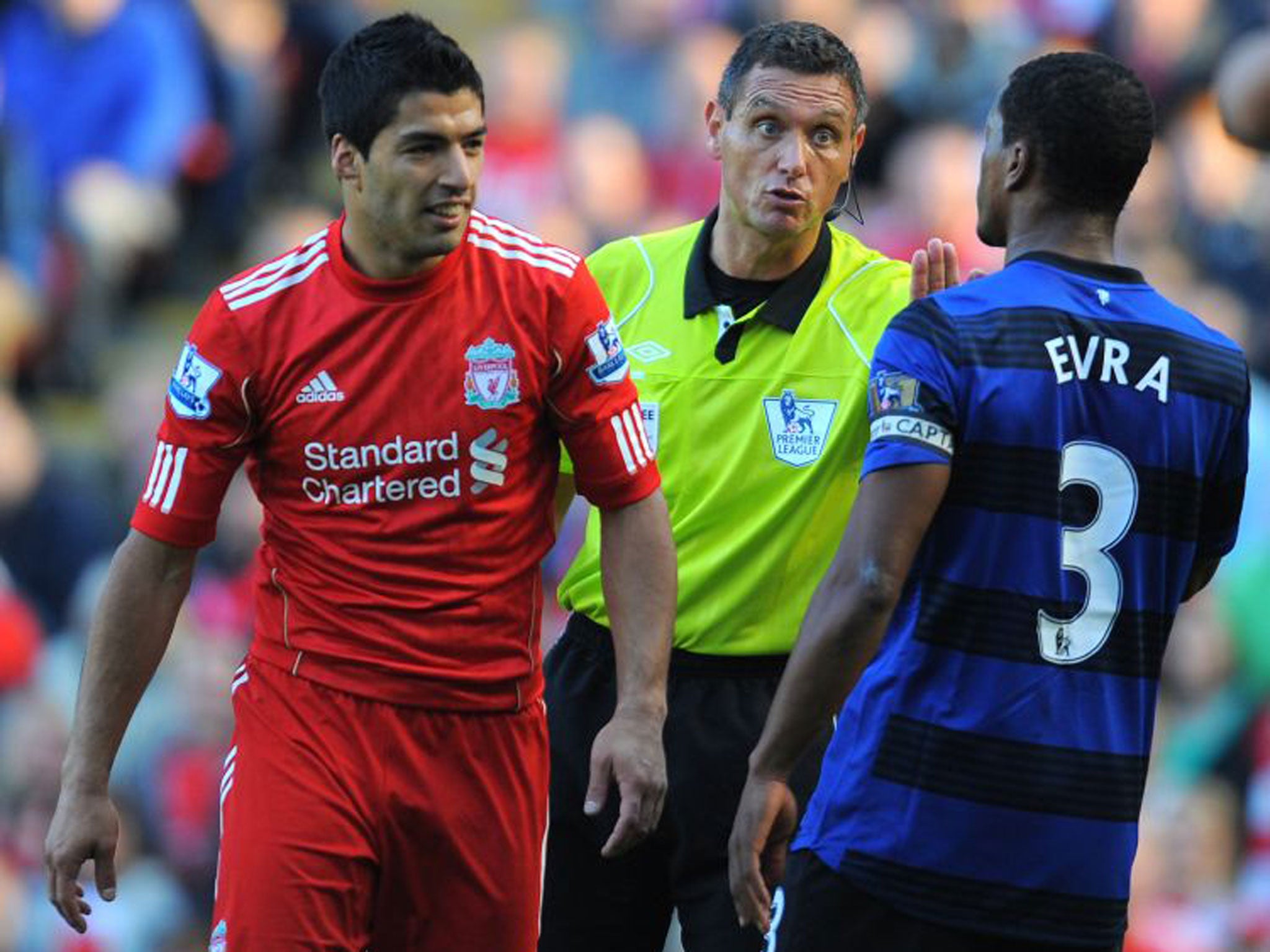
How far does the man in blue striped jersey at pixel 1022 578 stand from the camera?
11.8ft

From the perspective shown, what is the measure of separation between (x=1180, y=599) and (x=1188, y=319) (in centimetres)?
47

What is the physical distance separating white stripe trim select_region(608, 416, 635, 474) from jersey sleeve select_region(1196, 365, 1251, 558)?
1.09m

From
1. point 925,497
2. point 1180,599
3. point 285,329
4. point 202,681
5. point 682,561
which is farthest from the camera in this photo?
point 202,681

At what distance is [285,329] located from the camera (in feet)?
14.1

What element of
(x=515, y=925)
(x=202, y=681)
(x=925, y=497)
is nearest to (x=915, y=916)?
(x=925, y=497)

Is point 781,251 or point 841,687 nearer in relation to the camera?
point 841,687

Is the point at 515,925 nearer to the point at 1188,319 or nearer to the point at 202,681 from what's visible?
the point at 1188,319

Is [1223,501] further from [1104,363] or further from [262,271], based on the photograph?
[262,271]

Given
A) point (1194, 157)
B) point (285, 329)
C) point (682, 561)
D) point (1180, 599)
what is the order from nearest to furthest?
point (1180, 599), point (285, 329), point (682, 561), point (1194, 157)

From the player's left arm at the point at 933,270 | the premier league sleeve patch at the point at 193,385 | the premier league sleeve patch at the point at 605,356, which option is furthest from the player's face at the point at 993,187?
the premier league sleeve patch at the point at 193,385

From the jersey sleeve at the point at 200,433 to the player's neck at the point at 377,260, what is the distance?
27cm

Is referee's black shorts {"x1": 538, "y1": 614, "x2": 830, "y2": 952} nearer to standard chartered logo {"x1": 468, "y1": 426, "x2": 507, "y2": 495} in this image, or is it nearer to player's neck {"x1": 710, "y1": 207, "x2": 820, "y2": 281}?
standard chartered logo {"x1": 468, "y1": 426, "x2": 507, "y2": 495}

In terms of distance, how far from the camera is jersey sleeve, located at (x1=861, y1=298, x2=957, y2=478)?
3555mm

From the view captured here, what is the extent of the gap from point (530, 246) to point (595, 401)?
341 mm
